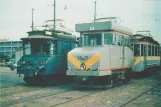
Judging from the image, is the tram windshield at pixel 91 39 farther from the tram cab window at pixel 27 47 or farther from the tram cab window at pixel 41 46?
the tram cab window at pixel 27 47

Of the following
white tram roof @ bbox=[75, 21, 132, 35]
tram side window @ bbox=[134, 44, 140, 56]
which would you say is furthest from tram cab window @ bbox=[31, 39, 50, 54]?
tram side window @ bbox=[134, 44, 140, 56]

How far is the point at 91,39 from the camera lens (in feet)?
50.8

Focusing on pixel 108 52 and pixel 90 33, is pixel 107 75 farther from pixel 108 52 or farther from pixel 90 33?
pixel 90 33

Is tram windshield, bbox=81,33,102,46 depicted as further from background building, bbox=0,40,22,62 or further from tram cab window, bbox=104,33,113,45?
background building, bbox=0,40,22,62

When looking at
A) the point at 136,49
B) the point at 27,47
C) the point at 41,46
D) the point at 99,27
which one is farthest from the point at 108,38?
the point at 136,49

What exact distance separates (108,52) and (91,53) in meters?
1.10

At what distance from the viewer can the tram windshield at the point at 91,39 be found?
49.6ft

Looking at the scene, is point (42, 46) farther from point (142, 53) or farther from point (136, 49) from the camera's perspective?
point (142, 53)

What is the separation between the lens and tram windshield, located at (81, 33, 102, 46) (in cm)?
1512

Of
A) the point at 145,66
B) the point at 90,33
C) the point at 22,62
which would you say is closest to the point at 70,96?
the point at 90,33

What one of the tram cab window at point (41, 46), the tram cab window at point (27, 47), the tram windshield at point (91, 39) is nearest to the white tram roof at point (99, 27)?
the tram windshield at point (91, 39)

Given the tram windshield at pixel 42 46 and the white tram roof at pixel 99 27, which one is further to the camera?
the tram windshield at pixel 42 46

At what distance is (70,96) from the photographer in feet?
41.0

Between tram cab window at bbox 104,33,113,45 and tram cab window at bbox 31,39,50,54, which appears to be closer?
tram cab window at bbox 104,33,113,45
